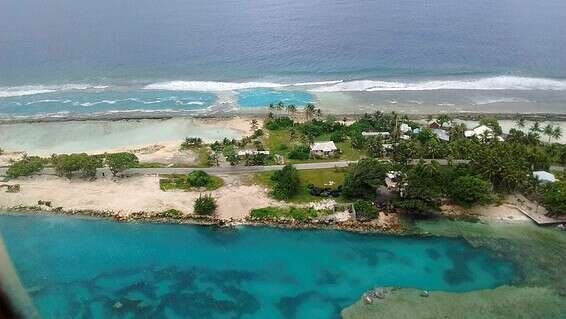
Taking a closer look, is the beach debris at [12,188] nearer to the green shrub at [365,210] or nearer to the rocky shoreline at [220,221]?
the rocky shoreline at [220,221]

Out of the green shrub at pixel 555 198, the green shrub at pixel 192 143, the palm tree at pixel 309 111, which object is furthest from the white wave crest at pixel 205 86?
the green shrub at pixel 555 198

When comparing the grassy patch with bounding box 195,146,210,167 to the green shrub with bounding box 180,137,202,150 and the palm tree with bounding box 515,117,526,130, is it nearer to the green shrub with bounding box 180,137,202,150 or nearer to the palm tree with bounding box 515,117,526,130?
the green shrub with bounding box 180,137,202,150

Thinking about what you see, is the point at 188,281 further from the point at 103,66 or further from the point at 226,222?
the point at 103,66

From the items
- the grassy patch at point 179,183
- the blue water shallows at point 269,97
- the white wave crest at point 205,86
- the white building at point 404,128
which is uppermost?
the white wave crest at point 205,86

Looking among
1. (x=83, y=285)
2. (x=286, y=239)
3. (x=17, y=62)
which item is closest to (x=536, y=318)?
(x=286, y=239)

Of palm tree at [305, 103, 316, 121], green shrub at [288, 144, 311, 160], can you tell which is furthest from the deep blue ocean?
green shrub at [288, 144, 311, 160]
